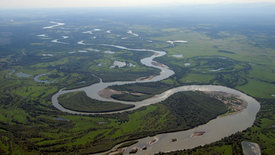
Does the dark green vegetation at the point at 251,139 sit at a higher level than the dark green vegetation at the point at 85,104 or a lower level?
higher

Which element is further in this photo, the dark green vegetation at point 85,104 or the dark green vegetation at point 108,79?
the dark green vegetation at point 85,104

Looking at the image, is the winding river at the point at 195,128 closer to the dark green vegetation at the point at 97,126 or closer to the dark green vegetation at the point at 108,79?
the dark green vegetation at the point at 97,126

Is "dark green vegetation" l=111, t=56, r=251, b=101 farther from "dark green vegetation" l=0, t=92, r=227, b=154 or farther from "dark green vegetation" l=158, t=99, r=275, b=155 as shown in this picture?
"dark green vegetation" l=158, t=99, r=275, b=155

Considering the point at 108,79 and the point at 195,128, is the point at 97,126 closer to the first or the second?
the point at 195,128

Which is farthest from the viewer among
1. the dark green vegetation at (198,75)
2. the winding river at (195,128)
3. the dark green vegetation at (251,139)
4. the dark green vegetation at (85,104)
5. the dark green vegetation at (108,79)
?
the dark green vegetation at (198,75)

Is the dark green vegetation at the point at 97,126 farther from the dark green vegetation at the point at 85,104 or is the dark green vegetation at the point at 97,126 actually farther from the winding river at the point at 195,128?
the dark green vegetation at the point at 85,104

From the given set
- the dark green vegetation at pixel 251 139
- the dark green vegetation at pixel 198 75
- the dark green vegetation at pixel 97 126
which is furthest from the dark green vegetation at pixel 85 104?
the dark green vegetation at pixel 251 139

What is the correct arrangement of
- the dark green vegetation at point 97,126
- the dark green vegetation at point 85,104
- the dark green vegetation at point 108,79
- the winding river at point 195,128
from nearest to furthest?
1. the dark green vegetation at point 97,126
2. the winding river at point 195,128
3. the dark green vegetation at point 108,79
4. the dark green vegetation at point 85,104
